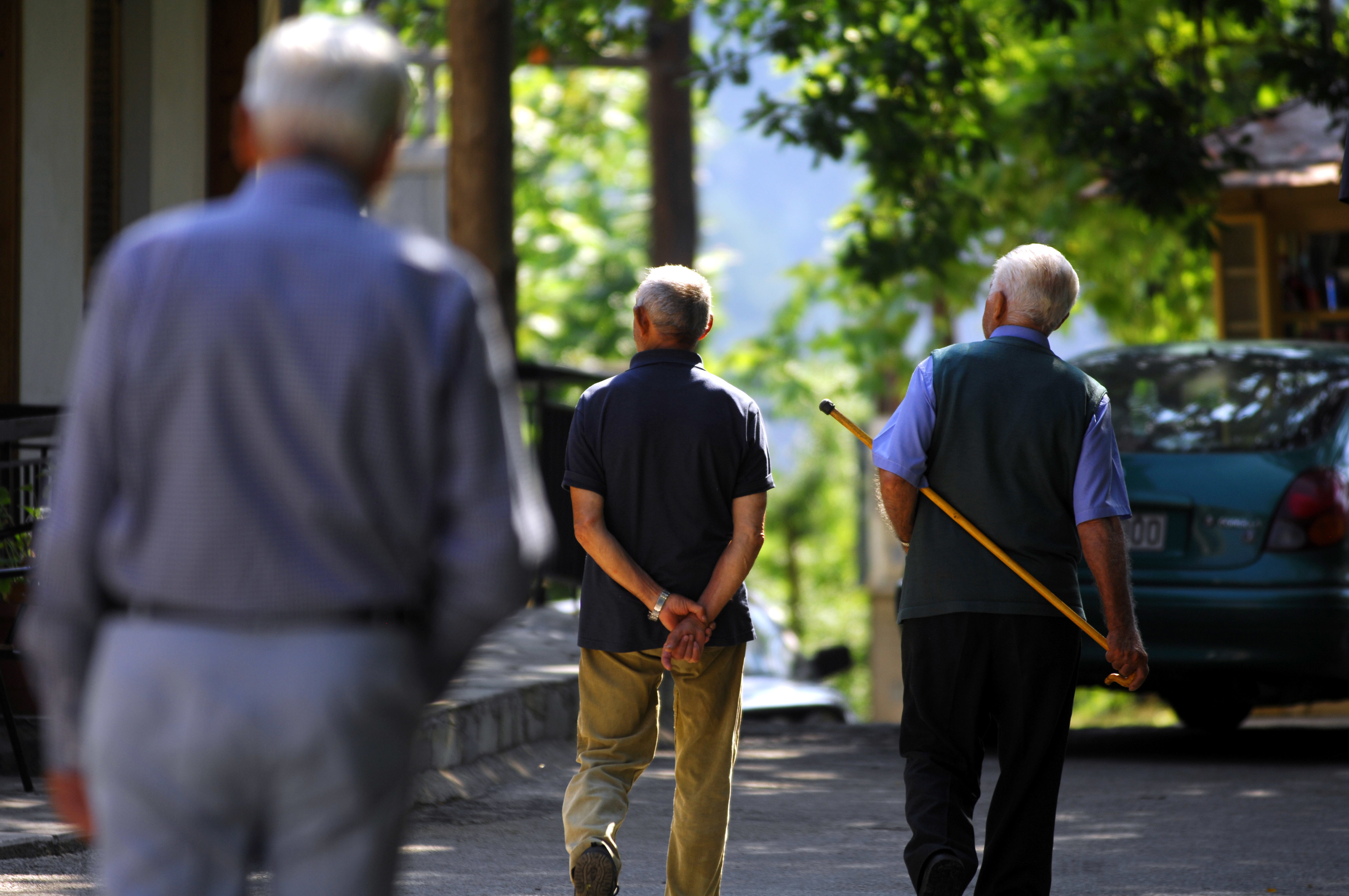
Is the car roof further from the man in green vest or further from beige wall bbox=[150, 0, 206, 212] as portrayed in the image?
beige wall bbox=[150, 0, 206, 212]

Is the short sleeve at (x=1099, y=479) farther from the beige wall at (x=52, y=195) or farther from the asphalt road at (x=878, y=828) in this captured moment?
the beige wall at (x=52, y=195)

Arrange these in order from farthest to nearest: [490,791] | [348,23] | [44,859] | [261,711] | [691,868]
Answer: [490,791] < [44,859] < [691,868] < [348,23] < [261,711]

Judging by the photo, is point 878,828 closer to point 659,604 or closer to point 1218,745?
point 659,604

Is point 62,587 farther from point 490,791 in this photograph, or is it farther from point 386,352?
point 490,791

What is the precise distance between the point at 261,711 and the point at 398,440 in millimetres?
369

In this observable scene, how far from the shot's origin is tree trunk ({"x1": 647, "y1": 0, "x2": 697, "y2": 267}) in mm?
18906

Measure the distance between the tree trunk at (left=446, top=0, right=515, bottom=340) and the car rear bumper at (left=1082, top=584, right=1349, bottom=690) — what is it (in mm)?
4483

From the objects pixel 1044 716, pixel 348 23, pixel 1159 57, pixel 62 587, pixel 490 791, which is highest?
pixel 1159 57

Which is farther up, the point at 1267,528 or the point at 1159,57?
the point at 1159,57

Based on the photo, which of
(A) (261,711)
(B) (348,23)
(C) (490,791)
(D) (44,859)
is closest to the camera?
(A) (261,711)

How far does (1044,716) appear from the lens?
14.3 feet

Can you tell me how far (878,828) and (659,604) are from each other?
84.0 inches

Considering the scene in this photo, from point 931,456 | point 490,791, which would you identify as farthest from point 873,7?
point 931,456

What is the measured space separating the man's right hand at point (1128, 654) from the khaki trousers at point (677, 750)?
95 centimetres
